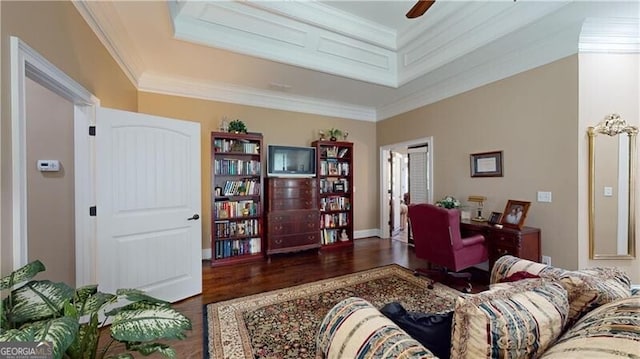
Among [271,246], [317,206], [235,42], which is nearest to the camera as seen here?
[235,42]

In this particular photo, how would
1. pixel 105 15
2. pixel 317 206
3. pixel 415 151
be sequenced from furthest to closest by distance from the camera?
pixel 415 151, pixel 317 206, pixel 105 15

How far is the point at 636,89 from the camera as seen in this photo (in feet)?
9.04

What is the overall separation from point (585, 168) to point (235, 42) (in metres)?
4.11

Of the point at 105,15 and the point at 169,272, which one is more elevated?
the point at 105,15

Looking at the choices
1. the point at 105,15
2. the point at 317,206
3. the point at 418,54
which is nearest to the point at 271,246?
the point at 317,206

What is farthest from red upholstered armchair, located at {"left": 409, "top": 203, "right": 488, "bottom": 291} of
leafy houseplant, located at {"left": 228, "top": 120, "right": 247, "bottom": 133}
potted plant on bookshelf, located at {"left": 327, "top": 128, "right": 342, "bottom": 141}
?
leafy houseplant, located at {"left": 228, "top": 120, "right": 247, "bottom": 133}

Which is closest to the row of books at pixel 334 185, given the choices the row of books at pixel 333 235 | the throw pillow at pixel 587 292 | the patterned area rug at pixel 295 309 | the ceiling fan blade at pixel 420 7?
the row of books at pixel 333 235

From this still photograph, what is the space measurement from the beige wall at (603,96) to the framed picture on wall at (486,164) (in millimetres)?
794

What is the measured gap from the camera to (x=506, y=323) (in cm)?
81

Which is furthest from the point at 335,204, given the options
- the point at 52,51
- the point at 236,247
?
the point at 52,51

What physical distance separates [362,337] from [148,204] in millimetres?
2432

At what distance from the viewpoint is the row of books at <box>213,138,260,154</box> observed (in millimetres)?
4027

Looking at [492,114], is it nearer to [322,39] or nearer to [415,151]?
[415,151]

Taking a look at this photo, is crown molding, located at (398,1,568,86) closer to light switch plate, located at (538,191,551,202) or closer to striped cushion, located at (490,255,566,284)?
light switch plate, located at (538,191,551,202)
